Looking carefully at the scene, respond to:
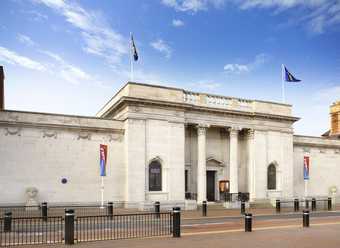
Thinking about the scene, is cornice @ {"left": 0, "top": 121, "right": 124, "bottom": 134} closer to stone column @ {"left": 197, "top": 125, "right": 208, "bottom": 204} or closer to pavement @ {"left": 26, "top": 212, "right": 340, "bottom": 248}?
stone column @ {"left": 197, "top": 125, "right": 208, "bottom": 204}

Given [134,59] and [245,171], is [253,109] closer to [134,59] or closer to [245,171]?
[245,171]

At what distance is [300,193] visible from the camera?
4244 centimetres

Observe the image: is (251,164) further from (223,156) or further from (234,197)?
(234,197)

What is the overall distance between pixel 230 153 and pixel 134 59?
12.2m

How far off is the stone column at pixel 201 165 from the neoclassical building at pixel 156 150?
0.09 m

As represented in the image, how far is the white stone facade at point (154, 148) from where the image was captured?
2900cm

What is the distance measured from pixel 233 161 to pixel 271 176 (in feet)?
16.8

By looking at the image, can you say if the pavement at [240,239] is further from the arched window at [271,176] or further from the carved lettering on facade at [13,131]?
Result: the arched window at [271,176]

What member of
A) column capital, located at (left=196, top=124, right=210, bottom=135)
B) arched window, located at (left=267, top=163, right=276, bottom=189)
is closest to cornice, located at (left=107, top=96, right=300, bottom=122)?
column capital, located at (left=196, top=124, right=210, bottom=135)

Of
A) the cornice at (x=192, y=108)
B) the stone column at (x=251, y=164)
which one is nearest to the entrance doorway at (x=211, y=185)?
the stone column at (x=251, y=164)

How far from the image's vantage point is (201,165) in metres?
34.4

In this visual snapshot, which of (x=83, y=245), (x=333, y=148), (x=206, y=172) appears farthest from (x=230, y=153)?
(x=83, y=245)

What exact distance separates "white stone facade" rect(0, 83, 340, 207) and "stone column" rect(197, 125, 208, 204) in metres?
0.09

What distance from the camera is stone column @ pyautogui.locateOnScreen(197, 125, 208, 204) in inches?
1341
